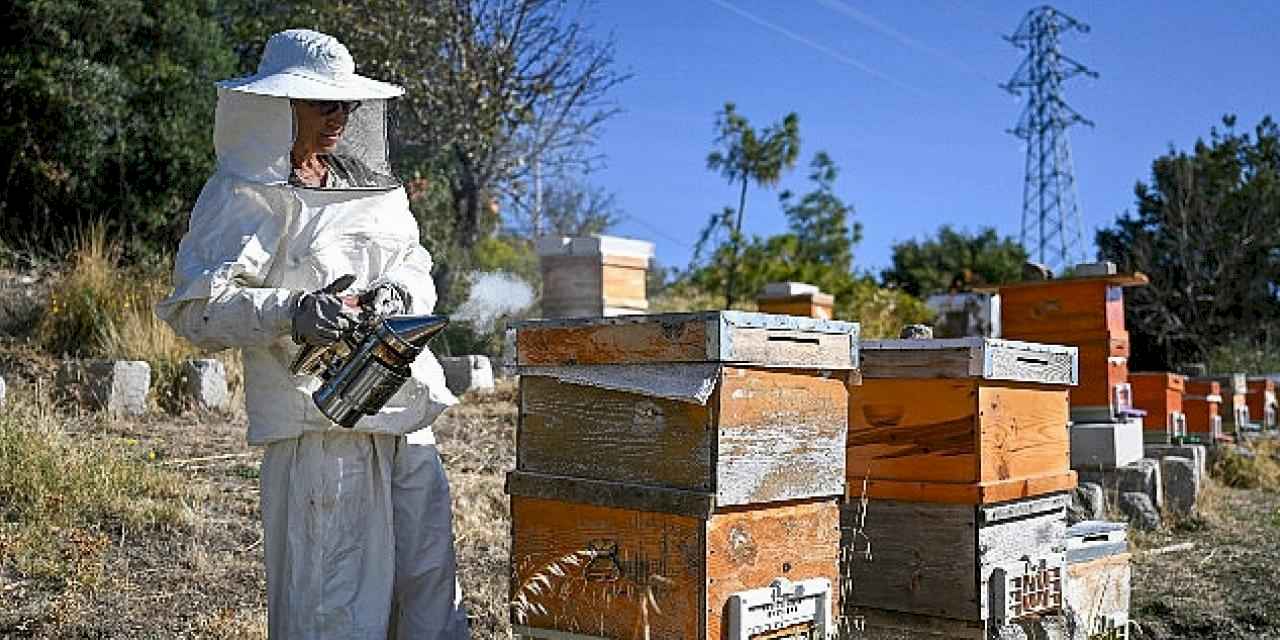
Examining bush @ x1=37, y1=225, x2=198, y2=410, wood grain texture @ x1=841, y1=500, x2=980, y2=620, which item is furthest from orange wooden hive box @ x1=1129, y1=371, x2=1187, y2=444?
bush @ x1=37, y1=225, x2=198, y2=410

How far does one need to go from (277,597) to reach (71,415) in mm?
4471

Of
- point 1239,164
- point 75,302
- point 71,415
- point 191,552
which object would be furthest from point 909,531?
point 1239,164

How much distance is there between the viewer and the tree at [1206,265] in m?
21.4

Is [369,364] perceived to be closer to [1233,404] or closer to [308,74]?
[308,74]

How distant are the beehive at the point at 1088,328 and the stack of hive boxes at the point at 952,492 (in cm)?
459

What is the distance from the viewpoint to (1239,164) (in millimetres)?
23641

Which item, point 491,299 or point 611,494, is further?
point 491,299

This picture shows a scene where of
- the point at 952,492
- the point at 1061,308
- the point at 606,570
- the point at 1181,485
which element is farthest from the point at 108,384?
the point at 1181,485

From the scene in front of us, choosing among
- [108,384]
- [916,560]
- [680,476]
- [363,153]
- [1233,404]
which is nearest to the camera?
[680,476]

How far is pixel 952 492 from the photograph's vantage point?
370 centimetres

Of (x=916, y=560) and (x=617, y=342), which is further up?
(x=617, y=342)

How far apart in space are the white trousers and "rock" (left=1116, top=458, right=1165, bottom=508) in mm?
5491

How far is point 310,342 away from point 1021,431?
7.24 feet

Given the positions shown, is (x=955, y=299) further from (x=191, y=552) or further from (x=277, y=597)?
(x=277, y=597)
